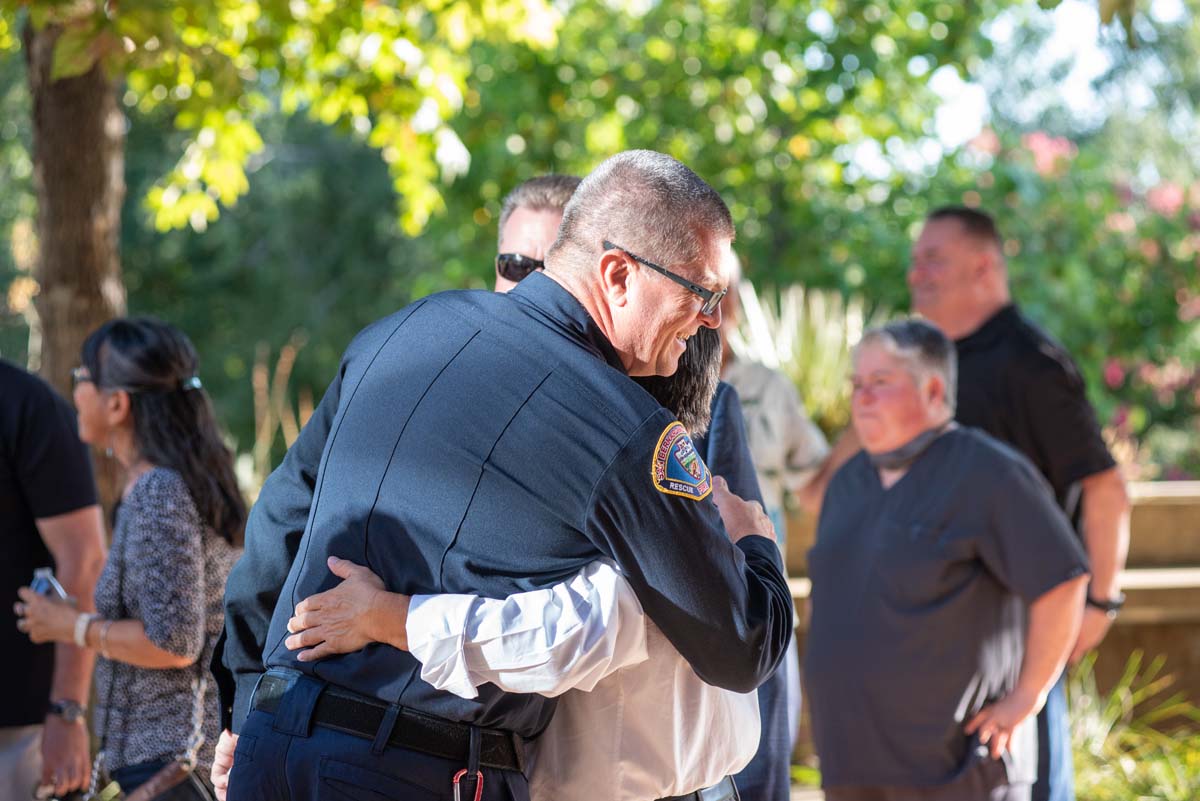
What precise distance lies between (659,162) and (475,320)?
376mm

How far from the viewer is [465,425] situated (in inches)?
80.1

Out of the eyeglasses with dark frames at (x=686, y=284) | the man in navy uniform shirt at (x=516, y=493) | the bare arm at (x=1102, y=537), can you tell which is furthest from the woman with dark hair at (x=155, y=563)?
the bare arm at (x=1102, y=537)

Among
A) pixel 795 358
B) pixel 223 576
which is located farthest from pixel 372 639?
pixel 795 358

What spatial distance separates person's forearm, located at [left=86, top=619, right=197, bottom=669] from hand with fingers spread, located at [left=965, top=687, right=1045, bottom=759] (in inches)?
80.0

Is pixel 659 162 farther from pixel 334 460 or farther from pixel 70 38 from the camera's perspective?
pixel 70 38

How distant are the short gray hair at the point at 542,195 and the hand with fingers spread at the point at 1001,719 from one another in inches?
70.2

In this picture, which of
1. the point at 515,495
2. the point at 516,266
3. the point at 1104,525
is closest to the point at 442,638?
the point at 515,495

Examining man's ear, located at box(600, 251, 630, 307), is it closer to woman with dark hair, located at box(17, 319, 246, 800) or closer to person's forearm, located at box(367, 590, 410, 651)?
person's forearm, located at box(367, 590, 410, 651)

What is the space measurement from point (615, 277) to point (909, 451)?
1.97 m

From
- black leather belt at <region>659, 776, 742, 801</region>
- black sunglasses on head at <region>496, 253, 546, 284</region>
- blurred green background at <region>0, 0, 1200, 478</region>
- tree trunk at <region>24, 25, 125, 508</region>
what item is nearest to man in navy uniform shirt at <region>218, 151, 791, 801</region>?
black leather belt at <region>659, 776, 742, 801</region>

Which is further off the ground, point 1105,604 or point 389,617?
point 389,617

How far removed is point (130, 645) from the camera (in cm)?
326

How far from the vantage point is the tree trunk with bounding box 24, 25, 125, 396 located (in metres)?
5.41

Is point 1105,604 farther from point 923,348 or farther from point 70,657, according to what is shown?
point 70,657
